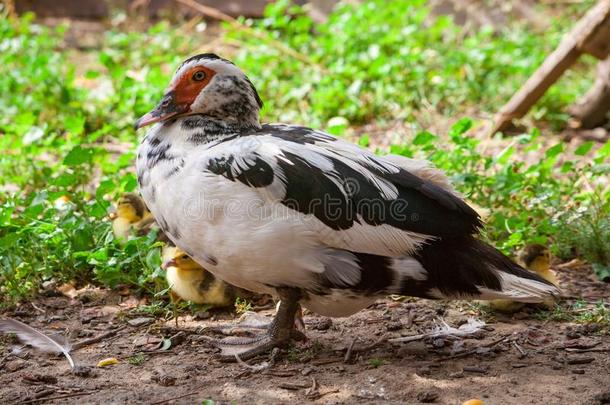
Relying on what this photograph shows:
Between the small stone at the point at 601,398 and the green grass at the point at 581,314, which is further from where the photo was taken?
the green grass at the point at 581,314

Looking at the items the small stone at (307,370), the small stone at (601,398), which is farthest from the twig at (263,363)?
the small stone at (601,398)

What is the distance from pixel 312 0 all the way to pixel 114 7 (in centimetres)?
222

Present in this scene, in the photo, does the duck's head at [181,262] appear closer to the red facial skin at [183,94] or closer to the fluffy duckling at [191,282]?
the fluffy duckling at [191,282]

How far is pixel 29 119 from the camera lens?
532 cm

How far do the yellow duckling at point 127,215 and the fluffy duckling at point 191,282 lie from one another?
1.35ft

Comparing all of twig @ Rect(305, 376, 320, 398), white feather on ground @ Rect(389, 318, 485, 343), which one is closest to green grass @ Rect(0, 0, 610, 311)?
white feather on ground @ Rect(389, 318, 485, 343)

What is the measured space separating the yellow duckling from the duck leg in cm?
91

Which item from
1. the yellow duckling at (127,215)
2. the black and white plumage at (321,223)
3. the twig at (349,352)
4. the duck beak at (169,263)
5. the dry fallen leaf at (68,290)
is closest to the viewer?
the black and white plumage at (321,223)

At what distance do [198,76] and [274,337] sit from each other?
1.11 metres

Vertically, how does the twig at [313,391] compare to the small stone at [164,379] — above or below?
above

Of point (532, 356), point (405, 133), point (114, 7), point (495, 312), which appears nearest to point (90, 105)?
point (405, 133)

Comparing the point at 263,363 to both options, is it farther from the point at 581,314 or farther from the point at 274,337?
the point at 581,314

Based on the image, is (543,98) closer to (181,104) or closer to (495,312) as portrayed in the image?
(495,312)

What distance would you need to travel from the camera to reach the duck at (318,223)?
309cm
